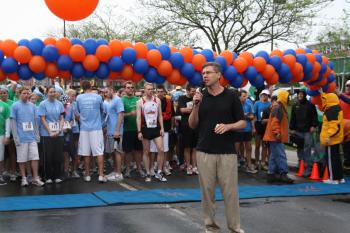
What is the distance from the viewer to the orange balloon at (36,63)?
845 cm

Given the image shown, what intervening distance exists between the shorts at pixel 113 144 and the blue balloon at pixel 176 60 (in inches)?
73.0

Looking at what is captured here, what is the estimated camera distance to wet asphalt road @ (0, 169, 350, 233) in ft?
20.2

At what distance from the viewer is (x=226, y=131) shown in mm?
5359

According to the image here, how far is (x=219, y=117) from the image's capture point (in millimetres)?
5414

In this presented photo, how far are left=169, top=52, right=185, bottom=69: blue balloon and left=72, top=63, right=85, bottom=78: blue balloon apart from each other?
5.43 feet

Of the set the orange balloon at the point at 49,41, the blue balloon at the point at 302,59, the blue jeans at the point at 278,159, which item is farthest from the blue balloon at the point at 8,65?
the blue balloon at the point at 302,59

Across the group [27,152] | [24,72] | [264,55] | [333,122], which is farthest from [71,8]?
[333,122]

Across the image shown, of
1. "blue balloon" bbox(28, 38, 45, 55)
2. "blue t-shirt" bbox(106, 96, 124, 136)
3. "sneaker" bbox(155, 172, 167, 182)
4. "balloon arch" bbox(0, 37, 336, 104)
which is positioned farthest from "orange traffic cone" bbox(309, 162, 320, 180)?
"blue balloon" bbox(28, 38, 45, 55)

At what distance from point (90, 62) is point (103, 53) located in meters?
0.29

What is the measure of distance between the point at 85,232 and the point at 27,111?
3888 millimetres

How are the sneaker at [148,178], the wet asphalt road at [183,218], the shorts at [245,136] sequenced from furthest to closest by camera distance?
the shorts at [245,136]
the sneaker at [148,178]
the wet asphalt road at [183,218]

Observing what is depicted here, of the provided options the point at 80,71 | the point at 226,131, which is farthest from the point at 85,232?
the point at 80,71

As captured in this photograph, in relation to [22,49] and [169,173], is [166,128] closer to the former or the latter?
[169,173]

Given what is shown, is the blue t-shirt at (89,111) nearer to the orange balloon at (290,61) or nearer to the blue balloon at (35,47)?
the blue balloon at (35,47)
